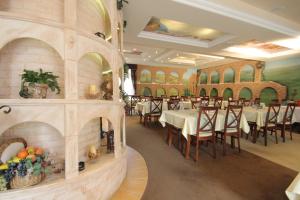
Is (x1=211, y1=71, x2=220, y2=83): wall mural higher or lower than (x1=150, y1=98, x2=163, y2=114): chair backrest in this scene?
higher

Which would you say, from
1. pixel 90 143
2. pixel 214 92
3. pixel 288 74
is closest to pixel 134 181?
pixel 90 143

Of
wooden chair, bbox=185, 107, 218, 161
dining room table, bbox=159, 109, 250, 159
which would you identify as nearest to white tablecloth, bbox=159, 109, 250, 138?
dining room table, bbox=159, 109, 250, 159

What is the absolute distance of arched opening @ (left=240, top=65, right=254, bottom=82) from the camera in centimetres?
841

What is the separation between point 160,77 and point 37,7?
34.9 ft

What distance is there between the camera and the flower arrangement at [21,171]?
1263 mm

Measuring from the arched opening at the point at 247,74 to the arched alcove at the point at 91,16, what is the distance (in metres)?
8.76

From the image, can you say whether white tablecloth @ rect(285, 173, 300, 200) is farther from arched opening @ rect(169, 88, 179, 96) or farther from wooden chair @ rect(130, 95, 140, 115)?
arched opening @ rect(169, 88, 179, 96)

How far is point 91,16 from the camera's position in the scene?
6.39ft

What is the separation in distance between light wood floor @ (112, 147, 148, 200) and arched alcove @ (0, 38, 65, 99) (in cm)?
139

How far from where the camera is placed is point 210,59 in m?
9.42

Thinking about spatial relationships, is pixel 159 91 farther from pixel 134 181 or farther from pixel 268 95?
pixel 134 181

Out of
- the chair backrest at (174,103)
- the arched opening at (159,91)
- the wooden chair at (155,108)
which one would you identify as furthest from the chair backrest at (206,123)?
the arched opening at (159,91)

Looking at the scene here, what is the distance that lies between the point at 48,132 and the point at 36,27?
1.03 m

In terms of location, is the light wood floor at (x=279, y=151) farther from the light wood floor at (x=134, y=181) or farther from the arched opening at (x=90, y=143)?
the arched opening at (x=90, y=143)
